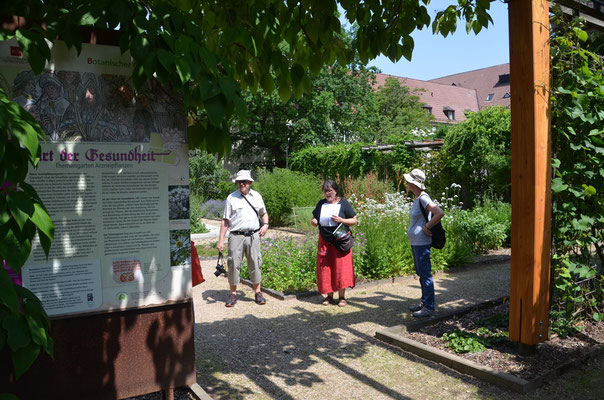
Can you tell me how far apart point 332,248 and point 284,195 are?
1131cm

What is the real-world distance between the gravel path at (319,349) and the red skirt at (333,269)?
1.04 feet

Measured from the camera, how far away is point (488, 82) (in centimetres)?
6306

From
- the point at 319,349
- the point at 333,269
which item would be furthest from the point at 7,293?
the point at 333,269

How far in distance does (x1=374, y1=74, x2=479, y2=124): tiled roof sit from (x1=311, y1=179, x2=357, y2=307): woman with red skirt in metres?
51.1

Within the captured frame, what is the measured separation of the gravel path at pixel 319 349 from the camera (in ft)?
13.4

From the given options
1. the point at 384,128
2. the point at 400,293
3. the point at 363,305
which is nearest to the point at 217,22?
the point at 363,305

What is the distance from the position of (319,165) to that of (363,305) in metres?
15.7

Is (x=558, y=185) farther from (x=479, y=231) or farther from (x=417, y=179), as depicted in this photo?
(x=479, y=231)

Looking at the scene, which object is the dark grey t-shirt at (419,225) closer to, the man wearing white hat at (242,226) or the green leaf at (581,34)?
the man wearing white hat at (242,226)

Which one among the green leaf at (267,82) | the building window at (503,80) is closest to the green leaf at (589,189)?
the green leaf at (267,82)

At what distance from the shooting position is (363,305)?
6754mm

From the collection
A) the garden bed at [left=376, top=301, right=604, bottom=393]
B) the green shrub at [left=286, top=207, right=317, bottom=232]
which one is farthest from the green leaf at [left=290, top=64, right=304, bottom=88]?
the green shrub at [left=286, top=207, right=317, bottom=232]

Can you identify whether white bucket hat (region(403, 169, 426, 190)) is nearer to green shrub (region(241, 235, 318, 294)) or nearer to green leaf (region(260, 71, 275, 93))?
green shrub (region(241, 235, 318, 294))

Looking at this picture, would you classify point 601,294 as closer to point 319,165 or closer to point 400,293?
point 400,293
